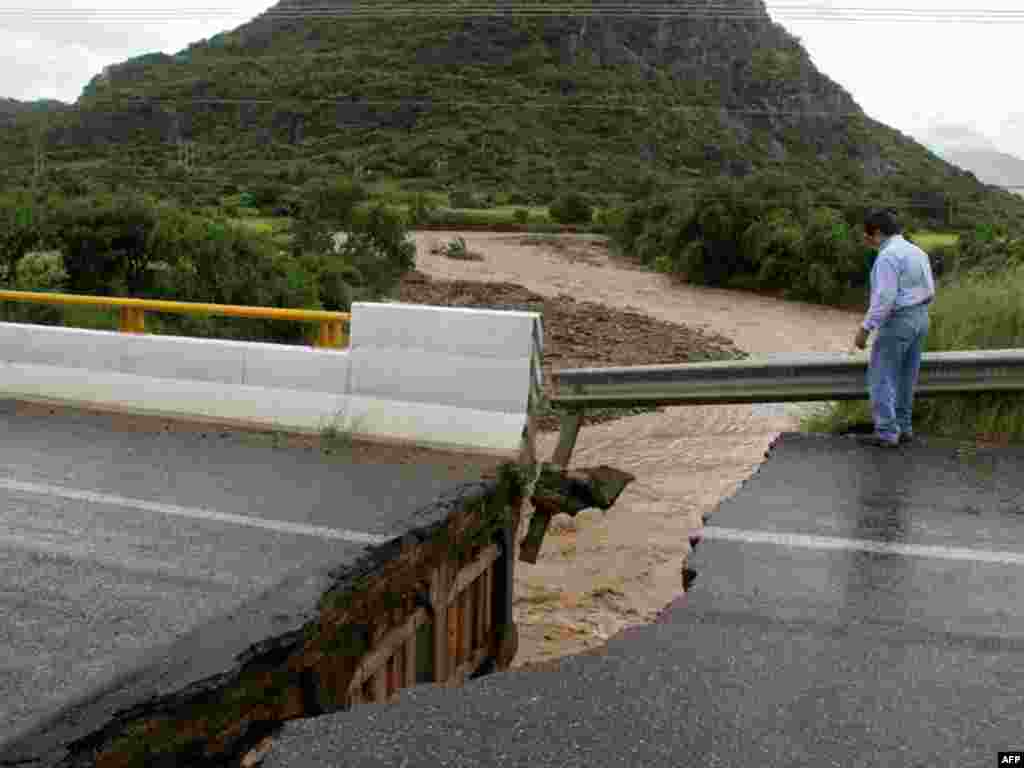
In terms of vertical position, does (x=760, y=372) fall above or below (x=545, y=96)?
below

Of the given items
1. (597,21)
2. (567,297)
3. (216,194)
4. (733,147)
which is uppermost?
(597,21)

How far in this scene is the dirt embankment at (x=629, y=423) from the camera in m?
10.6

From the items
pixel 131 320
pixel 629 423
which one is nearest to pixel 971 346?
pixel 131 320

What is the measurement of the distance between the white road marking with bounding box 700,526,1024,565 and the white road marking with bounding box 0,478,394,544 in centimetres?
189

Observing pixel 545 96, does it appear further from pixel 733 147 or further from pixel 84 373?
pixel 84 373

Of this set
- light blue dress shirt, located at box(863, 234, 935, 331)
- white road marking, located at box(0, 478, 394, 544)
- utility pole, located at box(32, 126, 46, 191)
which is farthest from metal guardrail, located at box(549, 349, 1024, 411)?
utility pole, located at box(32, 126, 46, 191)

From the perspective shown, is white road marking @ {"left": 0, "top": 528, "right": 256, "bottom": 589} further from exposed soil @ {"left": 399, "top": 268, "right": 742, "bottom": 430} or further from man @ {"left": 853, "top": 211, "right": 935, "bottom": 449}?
exposed soil @ {"left": 399, "top": 268, "right": 742, "bottom": 430}

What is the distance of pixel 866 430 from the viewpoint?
9.14 m

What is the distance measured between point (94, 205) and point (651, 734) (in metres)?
21.5

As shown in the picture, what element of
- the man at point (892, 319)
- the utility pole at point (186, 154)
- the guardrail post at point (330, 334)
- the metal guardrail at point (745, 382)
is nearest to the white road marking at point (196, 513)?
the metal guardrail at point (745, 382)

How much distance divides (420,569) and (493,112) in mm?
90761

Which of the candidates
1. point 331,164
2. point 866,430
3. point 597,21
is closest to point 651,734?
point 866,430

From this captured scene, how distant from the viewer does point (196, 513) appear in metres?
6.94

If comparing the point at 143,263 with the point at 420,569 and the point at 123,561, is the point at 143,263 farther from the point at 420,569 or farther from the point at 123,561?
the point at 420,569
